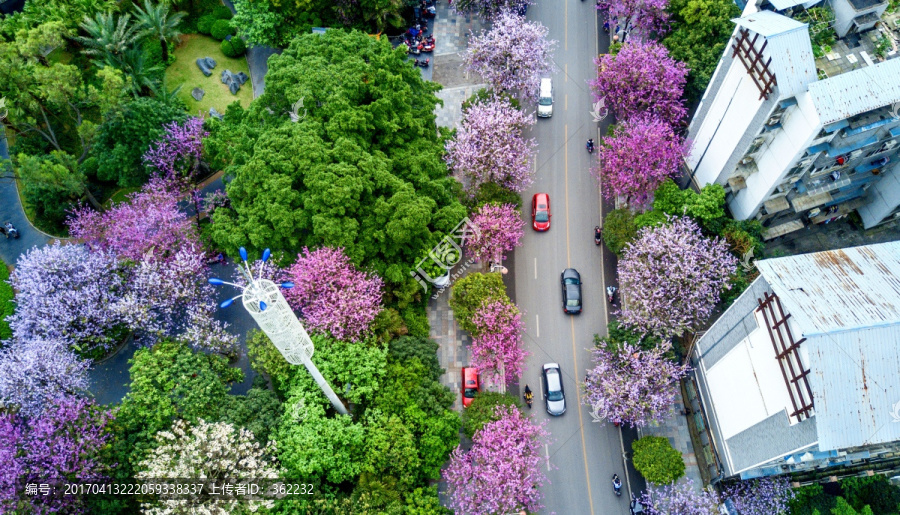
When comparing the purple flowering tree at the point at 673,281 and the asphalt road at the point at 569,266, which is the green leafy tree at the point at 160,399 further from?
the purple flowering tree at the point at 673,281

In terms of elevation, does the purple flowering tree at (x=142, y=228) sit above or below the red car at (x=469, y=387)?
above

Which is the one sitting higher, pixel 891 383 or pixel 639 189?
pixel 639 189

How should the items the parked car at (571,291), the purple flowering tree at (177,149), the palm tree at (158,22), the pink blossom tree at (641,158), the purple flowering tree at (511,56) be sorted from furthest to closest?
1. the palm tree at (158,22)
2. the purple flowering tree at (511,56)
3. the purple flowering tree at (177,149)
4. the parked car at (571,291)
5. the pink blossom tree at (641,158)

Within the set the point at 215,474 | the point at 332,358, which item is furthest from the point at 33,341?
the point at 332,358

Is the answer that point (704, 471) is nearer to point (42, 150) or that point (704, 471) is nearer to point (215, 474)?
point (215, 474)

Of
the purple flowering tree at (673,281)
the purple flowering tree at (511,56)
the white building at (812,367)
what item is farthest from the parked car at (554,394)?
the purple flowering tree at (511,56)

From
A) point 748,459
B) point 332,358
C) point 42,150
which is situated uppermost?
point 42,150

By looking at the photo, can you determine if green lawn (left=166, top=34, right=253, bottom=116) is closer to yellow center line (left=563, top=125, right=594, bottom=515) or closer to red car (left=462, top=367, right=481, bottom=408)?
yellow center line (left=563, top=125, right=594, bottom=515)
